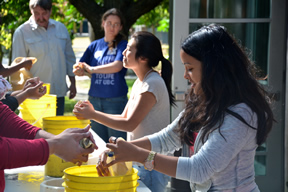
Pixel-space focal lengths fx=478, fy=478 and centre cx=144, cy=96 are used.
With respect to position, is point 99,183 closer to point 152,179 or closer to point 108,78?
point 152,179

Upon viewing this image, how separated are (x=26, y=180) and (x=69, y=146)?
0.88 meters

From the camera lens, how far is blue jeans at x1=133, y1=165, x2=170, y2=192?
292 centimetres

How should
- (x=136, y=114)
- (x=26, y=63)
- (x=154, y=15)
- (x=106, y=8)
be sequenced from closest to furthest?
(x=136, y=114) < (x=26, y=63) < (x=106, y=8) < (x=154, y=15)

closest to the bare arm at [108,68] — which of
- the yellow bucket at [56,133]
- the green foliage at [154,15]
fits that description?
the yellow bucket at [56,133]

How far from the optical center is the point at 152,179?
2943 mm

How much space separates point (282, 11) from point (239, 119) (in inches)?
126

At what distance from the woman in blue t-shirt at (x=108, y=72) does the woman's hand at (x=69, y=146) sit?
2535mm

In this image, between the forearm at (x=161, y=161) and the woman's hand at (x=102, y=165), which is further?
the woman's hand at (x=102, y=165)

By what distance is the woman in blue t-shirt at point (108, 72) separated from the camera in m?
4.76

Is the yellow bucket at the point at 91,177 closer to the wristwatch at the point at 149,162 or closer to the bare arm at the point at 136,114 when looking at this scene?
the wristwatch at the point at 149,162

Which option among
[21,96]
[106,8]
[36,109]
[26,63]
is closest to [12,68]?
[26,63]

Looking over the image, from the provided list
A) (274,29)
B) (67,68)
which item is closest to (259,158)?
(274,29)

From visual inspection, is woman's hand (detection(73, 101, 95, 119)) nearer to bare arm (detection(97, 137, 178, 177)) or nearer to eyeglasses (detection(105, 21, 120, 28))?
bare arm (detection(97, 137, 178, 177))

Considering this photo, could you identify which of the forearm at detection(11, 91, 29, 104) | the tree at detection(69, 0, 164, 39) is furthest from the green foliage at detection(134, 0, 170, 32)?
the forearm at detection(11, 91, 29, 104)
